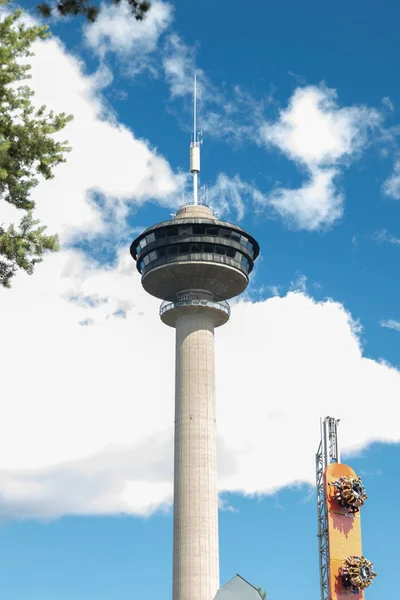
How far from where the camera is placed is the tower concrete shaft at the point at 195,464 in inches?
3659

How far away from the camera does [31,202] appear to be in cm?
3225

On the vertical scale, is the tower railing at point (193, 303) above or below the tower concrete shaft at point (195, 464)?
above

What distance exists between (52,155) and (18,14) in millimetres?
4843

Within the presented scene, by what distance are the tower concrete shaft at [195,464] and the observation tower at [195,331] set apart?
107mm

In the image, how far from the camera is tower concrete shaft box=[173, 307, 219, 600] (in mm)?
92938

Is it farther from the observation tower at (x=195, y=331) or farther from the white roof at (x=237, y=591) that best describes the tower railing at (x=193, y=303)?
the white roof at (x=237, y=591)

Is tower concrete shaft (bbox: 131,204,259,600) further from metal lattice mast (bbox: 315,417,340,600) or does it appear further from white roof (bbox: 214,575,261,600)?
white roof (bbox: 214,575,261,600)

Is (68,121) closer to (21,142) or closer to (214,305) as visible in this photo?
(21,142)

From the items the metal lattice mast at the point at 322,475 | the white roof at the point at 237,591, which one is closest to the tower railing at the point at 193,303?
the metal lattice mast at the point at 322,475

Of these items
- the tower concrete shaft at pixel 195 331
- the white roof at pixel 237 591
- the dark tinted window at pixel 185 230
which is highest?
the dark tinted window at pixel 185 230

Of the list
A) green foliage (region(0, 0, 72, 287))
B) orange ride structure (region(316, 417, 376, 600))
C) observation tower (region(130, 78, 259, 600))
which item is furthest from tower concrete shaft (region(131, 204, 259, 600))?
green foliage (region(0, 0, 72, 287))

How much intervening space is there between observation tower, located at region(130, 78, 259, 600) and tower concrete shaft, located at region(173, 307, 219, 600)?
11 cm

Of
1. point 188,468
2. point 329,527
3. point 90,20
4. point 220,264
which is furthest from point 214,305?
point 90,20

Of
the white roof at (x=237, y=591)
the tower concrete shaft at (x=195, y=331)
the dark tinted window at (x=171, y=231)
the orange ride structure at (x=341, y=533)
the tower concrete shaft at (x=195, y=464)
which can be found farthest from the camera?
the dark tinted window at (x=171, y=231)
